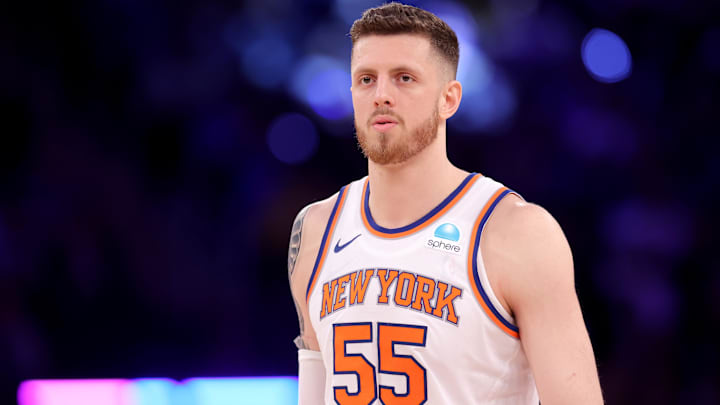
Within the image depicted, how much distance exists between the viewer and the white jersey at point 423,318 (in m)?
2.27

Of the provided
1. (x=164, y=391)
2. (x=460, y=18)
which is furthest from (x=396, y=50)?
(x=460, y=18)

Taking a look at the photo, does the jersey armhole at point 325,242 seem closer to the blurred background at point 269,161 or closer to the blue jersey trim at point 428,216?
the blue jersey trim at point 428,216

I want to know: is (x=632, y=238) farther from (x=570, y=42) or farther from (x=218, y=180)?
(x=218, y=180)

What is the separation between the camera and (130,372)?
5.81 metres

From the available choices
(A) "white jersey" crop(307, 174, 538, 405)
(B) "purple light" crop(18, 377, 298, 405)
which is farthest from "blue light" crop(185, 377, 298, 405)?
(A) "white jersey" crop(307, 174, 538, 405)

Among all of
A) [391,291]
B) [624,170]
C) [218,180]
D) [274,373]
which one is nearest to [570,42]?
[624,170]

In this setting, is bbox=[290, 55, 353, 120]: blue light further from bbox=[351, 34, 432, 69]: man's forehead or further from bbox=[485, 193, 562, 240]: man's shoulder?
bbox=[485, 193, 562, 240]: man's shoulder

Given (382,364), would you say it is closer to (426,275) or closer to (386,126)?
(426,275)

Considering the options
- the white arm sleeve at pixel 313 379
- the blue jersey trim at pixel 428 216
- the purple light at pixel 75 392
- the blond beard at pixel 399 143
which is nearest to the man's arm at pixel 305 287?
the white arm sleeve at pixel 313 379

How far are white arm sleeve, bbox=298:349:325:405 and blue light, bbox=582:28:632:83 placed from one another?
4.37 metres

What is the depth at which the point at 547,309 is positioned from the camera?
217 centimetres

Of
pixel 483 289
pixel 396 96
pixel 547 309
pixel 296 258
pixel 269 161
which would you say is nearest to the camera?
pixel 547 309

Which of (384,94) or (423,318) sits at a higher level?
(384,94)

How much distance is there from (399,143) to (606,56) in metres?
4.21
